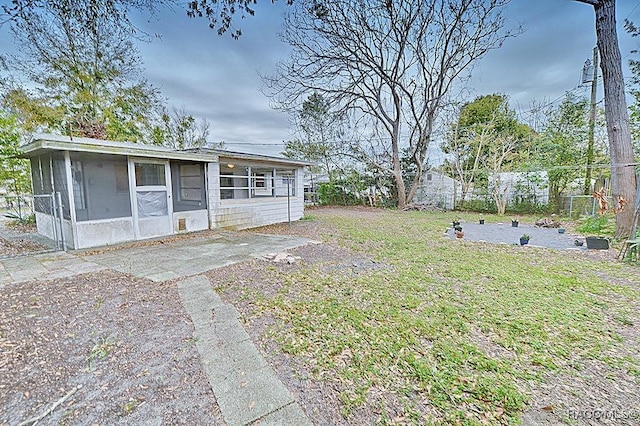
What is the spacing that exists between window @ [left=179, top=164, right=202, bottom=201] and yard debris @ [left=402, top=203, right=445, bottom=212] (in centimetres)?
1046

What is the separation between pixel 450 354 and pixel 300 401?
1.24 m

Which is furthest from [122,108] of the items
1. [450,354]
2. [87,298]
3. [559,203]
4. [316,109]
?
[559,203]

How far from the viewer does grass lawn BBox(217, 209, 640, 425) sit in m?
1.73

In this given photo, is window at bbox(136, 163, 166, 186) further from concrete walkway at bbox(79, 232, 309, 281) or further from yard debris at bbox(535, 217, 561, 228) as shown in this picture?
yard debris at bbox(535, 217, 561, 228)

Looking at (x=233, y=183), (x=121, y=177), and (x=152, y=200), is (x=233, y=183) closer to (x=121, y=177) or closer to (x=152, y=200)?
(x=152, y=200)

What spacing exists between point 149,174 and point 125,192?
68cm

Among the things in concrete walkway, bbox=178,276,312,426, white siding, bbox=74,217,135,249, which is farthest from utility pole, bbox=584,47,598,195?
white siding, bbox=74,217,135,249

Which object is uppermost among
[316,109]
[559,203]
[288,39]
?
[288,39]

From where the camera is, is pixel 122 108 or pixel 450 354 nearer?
pixel 450 354

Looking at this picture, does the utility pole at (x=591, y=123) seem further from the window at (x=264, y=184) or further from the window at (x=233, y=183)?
the window at (x=233, y=183)

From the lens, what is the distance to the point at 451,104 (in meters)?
13.5

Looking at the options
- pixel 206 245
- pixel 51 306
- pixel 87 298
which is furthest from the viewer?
pixel 206 245

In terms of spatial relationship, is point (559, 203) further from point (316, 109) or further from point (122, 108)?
point (122, 108)

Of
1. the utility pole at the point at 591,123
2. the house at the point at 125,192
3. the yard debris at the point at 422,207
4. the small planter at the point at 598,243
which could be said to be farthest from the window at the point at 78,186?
the utility pole at the point at 591,123
